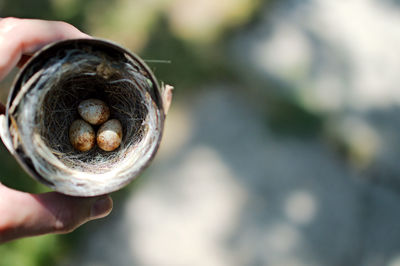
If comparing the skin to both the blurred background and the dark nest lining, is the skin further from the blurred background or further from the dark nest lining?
the blurred background

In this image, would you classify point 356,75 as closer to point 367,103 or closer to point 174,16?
point 367,103

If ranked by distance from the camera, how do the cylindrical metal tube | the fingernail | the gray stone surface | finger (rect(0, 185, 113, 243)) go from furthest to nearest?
the gray stone surface < the fingernail < finger (rect(0, 185, 113, 243)) < the cylindrical metal tube

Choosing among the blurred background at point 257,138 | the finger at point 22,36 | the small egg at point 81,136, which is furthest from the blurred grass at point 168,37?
the finger at point 22,36

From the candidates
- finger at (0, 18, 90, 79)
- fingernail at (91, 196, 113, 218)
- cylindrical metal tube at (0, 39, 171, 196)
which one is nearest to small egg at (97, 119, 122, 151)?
cylindrical metal tube at (0, 39, 171, 196)

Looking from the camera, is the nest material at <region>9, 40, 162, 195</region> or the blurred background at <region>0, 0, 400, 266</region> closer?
the nest material at <region>9, 40, 162, 195</region>

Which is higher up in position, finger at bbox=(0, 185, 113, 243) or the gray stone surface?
finger at bbox=(0, 185, 113, 243)

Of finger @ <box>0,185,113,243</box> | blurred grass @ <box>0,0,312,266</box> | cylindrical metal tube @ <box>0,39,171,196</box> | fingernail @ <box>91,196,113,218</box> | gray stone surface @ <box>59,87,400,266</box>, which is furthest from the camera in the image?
blurred grass @ <box>0,0,312,266</box>

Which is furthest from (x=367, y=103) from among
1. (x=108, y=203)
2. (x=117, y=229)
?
(x=108, y=203)
